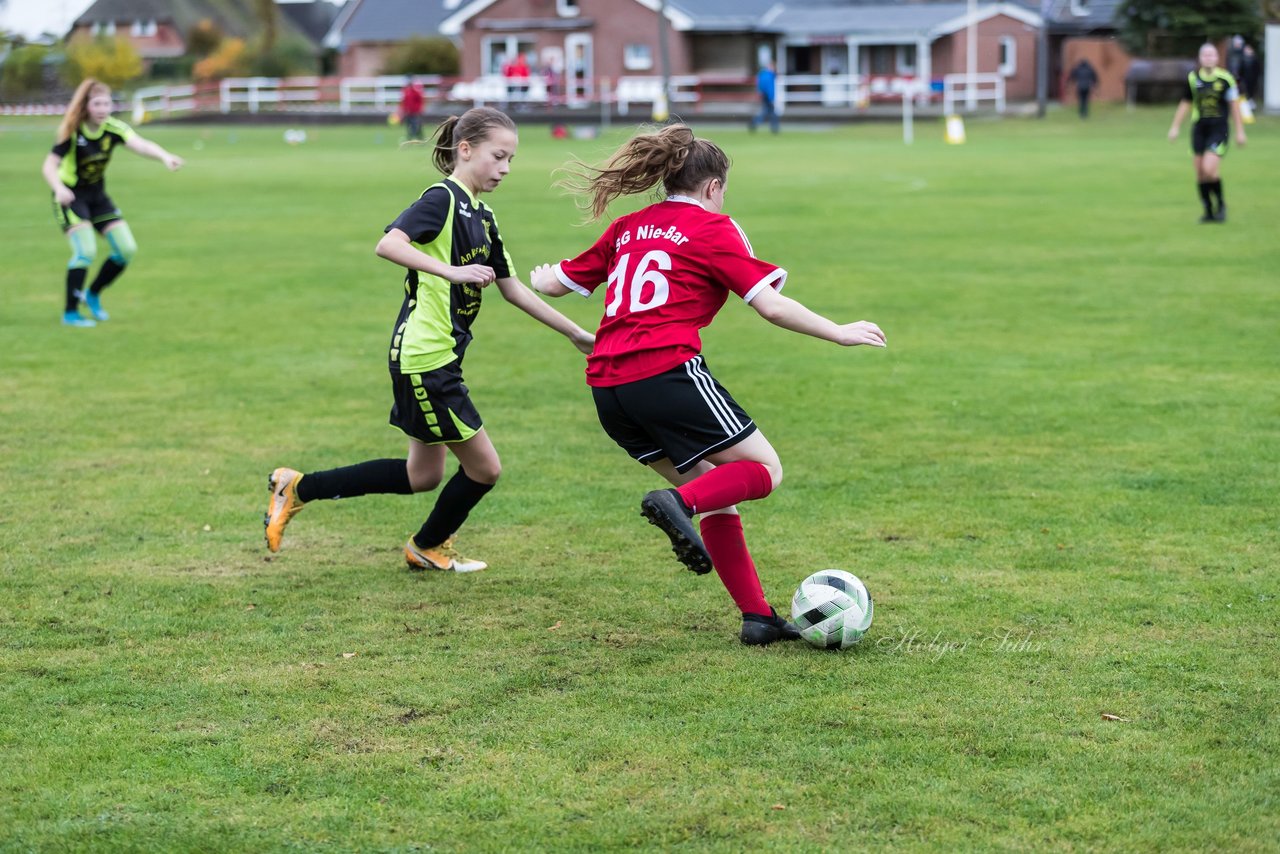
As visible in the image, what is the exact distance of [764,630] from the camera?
18.0 ft

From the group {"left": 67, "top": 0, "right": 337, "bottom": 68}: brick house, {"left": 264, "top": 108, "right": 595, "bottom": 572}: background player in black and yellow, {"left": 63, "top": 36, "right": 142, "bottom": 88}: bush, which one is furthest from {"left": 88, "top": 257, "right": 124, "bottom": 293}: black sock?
{"left": 67, "top": 0, "right": 337, "bottom": 68}: brick house

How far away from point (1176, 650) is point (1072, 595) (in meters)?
0.73

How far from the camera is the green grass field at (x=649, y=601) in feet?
13.6

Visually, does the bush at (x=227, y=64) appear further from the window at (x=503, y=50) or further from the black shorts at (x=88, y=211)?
the black shorts at (x=88, y=211)

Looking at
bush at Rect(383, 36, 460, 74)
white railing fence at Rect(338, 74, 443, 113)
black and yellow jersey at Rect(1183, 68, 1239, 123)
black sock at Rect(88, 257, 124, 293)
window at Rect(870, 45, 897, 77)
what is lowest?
black sock at Rect(88, 257, 124, 293)

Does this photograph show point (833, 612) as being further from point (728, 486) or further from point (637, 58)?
point (637, 58)

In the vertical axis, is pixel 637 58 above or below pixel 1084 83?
above

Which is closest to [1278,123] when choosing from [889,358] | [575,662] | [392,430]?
[889,358]

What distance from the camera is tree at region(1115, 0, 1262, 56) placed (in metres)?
53.9

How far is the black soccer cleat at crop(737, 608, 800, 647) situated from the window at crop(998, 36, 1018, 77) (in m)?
62.8

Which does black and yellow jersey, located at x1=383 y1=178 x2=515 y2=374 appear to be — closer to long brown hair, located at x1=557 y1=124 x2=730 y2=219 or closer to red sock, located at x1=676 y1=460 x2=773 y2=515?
long brown hair, located at x1=557 y1=124 x2=730 y2=219

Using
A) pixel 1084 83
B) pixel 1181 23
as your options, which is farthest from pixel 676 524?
pixel 1181 23

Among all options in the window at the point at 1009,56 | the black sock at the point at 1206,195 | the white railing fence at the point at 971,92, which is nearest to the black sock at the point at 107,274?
the black sock at the point at 1206,195

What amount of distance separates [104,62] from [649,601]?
73679 mm
